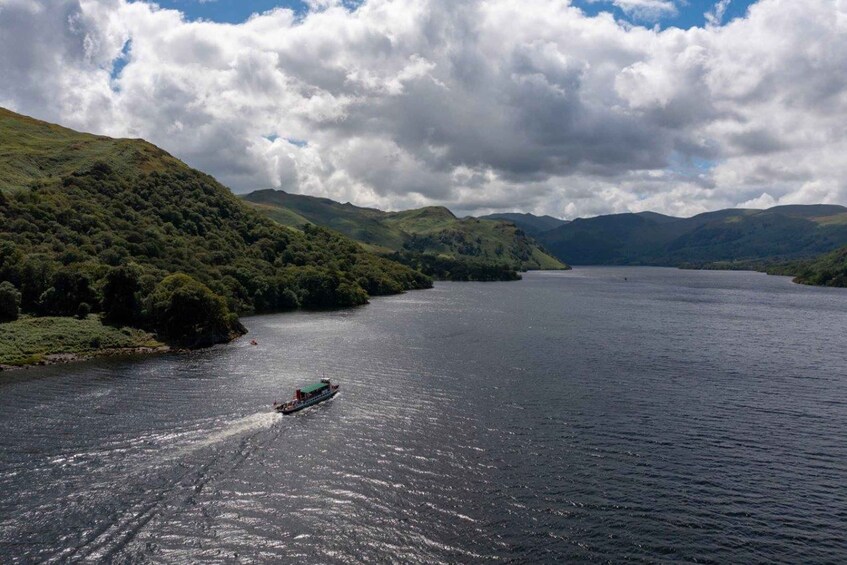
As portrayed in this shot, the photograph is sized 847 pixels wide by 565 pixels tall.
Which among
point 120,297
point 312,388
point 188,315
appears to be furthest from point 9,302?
point 312,388

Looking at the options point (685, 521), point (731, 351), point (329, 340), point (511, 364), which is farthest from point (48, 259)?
point (731, 351)

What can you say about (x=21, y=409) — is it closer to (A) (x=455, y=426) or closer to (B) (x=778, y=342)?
(A) (x=455, y=426)

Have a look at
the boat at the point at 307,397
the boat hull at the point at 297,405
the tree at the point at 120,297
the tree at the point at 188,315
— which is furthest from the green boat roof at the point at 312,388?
the tree at the point at 120,297

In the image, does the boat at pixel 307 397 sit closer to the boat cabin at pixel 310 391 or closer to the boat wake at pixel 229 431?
the boat cabin at pixel 310 391

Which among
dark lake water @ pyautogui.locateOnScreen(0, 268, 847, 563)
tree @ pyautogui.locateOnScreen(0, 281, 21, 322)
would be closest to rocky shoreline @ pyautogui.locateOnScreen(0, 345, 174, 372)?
dark lake water @ pyautogui.locateOnScreen(0, 268, 847, 563)

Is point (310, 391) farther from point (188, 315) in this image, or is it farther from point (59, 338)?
point (59, 338)
